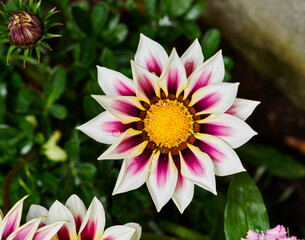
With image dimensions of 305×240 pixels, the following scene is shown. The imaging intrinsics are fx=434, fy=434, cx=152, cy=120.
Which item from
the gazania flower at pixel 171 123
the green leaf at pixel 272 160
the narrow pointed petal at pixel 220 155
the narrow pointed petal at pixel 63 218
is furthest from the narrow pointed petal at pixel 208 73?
the green leaf at pixel 272 160

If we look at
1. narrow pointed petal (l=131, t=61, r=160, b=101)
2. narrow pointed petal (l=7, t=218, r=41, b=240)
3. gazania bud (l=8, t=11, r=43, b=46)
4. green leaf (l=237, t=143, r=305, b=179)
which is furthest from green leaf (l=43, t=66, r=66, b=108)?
green leaf (l=237, t=143, r=305, b=179)

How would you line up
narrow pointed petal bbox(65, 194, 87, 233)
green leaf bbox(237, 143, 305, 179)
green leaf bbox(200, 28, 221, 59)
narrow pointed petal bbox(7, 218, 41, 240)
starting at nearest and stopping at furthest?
1. narrow pointed petal bbox(7, 218, 41, 240)
2. narrow pointed petal bbox(65, 194, 87, 233)
3. green leaf bbox(200, 28, 221, 59)
4. green leaf bbox(237, 143, 305, 179)

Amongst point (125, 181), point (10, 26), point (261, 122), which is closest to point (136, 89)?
point (125, 181)

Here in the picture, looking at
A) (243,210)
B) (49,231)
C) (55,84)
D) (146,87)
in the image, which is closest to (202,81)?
(146,87)

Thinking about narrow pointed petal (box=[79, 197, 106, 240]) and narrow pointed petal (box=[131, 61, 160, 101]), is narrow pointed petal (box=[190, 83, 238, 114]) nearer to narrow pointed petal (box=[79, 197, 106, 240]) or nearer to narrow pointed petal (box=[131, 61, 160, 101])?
narrow pointed petal (box=[131, 61, 160, 101])

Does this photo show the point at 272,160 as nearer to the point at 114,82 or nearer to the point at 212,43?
the point at 212,43
